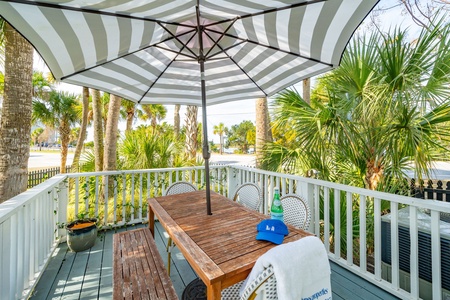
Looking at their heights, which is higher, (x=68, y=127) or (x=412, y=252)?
(x=68, y=127)

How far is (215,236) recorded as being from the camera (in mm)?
1685

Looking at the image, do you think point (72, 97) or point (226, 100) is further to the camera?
point (72, 97)

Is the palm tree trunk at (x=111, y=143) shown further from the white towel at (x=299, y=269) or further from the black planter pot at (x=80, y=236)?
the white towel at (x=299, y=269)

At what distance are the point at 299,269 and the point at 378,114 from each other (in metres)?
2.74

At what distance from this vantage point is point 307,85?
7.31 metres

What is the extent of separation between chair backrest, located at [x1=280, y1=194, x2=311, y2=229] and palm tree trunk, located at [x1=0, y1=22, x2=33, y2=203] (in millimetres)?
3518

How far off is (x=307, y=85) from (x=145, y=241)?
6849mm

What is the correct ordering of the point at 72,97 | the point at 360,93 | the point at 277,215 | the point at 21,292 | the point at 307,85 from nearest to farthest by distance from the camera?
the point at 277,215
the point at 21,292
the point at 360,93
the point at 307,85
the point at 72,97

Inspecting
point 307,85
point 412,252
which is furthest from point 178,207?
point 307,85

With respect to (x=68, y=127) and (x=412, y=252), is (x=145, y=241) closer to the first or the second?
(x=412, y=252)

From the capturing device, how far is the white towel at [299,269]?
3.32 ft

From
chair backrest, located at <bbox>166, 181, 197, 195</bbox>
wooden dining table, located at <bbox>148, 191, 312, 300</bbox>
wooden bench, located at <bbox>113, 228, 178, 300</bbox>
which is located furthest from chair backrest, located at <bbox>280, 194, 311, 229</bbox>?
chair backrest, located at <bbox>166, 181, 197, 195</bbox>

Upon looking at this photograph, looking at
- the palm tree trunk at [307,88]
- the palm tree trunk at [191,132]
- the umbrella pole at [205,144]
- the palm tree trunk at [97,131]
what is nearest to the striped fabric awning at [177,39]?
the umbrella pole at [205,144]

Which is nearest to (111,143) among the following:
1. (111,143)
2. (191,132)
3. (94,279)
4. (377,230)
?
(111,143)
